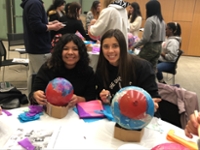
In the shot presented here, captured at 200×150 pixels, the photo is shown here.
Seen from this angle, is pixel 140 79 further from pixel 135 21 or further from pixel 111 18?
pixel 135 21

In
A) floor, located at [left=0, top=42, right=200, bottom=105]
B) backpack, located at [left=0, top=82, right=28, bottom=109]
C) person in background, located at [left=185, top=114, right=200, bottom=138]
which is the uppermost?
person in background, located at [left=185, top=114, right=200, bottom=138]

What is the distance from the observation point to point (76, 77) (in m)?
Answer: 1.81

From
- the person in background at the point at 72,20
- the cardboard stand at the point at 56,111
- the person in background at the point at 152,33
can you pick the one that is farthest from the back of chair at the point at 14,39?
the cardboard stand at the point at 56,111

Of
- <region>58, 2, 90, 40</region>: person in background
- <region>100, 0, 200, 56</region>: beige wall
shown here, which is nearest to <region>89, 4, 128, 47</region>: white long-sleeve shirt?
<region>58, 2, 90, 40</region>: person in background

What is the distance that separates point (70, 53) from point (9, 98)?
1.54 metres

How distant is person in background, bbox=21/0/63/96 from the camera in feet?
8.82

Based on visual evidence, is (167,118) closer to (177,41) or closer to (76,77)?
(76,77)

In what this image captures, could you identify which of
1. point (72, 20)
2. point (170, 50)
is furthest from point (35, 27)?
point (170, 50)

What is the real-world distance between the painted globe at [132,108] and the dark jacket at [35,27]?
1.91 m

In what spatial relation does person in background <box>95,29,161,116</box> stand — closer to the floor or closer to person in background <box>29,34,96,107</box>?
person in background <box>29,34,96,107</box>

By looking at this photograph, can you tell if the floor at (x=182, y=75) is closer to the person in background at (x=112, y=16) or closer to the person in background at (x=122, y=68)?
the person in background at (x=112, y=16)

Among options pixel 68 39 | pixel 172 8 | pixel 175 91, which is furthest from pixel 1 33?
pixel 175 91

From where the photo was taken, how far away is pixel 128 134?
122 cm

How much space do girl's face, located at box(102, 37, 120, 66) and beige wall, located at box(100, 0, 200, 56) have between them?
5.92 metres
